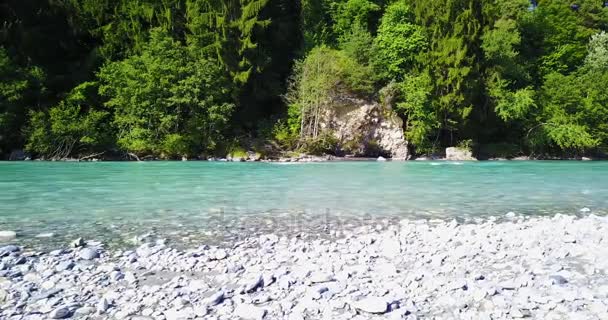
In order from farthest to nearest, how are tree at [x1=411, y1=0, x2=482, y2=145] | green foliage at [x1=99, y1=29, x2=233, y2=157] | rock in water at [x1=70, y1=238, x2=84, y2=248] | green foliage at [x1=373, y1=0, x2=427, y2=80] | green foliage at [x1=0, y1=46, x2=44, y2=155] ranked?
green foliage at [x1=373, y1=0, x2=427, y2=80] < tree at [x1=411, y1=0, x2=482, y2=145] < green foliage at [x1=99, y1=29, x2=233, y2=157] < green foliage at [x1=0, y1=46, x2=44, y2=155] < rock in water at [x1=70, y1=238, x2=84, y2=248]

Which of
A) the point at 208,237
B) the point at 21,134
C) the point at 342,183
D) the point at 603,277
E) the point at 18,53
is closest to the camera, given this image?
the point at 603,277

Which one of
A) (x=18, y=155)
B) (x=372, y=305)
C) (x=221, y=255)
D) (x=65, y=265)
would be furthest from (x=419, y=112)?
(x=65, y=265)

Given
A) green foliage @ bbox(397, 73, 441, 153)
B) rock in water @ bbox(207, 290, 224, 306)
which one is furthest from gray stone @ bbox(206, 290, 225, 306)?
green foliage @ bbox(397, 73, 441, 153)

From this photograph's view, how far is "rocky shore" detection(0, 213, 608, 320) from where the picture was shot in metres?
3.59

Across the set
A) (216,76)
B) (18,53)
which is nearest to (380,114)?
(216,76)

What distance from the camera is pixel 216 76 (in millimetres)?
28875

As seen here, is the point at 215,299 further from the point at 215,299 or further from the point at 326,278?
the point at 326,278

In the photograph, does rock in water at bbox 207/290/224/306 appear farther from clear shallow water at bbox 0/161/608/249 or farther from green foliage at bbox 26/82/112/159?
green foliage at bbox 26/82/112/159

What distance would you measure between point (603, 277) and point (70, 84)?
108 ft

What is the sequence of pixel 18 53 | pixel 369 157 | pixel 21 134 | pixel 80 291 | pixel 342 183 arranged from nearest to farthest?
pixel 80 291, pixel 342 183, pixel 21 134, pixel 18 53, pixel 369 157

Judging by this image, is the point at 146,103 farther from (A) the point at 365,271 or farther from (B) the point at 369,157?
(A) the point at 365,271

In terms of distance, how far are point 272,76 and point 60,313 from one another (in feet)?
102

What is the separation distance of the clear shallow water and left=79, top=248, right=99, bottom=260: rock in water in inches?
25.9

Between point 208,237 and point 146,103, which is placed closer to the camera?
point 208,237
